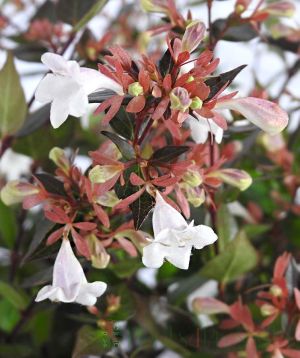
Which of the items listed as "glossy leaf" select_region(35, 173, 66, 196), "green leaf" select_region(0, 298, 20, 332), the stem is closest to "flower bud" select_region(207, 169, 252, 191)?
the stem

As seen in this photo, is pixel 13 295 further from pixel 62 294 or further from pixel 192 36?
pixel 192 36

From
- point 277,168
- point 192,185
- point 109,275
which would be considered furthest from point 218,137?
point 277,168

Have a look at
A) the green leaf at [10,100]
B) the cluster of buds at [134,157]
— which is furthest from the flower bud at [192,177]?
the green leaf at [10,100]

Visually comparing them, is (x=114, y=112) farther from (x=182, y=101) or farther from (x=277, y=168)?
(x=277, y=168)

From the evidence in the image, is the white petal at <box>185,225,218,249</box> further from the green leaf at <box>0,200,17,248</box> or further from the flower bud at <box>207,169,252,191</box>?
the green leaf at <box>0,200,17,248</box>

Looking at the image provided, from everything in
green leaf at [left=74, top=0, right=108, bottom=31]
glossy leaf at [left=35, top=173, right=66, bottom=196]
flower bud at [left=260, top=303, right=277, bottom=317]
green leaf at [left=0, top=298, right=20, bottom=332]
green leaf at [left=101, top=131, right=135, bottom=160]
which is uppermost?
green leaf at [left=101, top=131, right=135, bottom=160]

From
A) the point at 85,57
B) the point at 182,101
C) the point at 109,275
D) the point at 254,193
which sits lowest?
the point at 254,193
